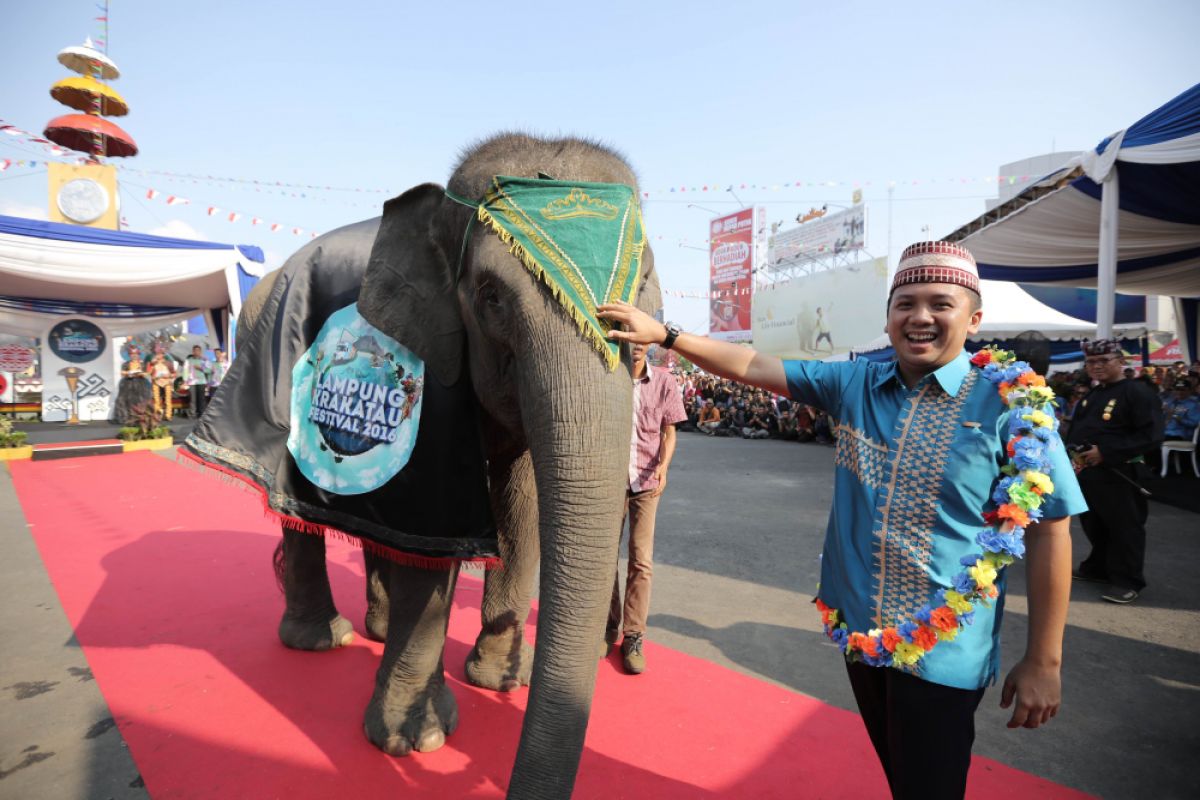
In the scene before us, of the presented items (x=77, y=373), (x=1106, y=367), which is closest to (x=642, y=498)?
A: (x=1106, y=367)

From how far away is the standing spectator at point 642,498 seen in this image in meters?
3.27

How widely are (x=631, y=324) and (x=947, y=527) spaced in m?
0.92

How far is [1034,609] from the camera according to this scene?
1.39m

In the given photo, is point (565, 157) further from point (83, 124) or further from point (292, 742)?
point (83, 124)

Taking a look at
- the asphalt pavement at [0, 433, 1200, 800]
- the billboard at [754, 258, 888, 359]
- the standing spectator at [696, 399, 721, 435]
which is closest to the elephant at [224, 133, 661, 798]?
the asphalt pavement at [0, 433, 1200, 800]

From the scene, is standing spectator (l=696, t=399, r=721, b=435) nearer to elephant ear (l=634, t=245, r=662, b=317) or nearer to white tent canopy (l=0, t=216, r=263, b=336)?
white tent canopy (l=0, t=216, r=263, b=336)

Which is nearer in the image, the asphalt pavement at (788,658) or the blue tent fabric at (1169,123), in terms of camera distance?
the asphalt pavement at (788,658)

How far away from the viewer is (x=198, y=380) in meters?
17.3

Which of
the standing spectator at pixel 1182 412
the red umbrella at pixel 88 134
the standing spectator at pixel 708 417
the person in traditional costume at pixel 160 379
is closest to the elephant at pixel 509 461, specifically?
the standing spectator at pixel 1182 412

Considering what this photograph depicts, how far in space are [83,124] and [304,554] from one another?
702 inches

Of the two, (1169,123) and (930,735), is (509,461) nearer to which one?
(930,735)

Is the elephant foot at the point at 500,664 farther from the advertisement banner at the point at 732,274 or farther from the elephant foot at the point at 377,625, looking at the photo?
the advertisement banner at the point at 732,274

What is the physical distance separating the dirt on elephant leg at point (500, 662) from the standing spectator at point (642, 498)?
20.0 inches

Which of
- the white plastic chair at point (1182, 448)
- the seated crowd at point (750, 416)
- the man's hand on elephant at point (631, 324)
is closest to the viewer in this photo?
the man's hand on elephant at point (631, 324)
